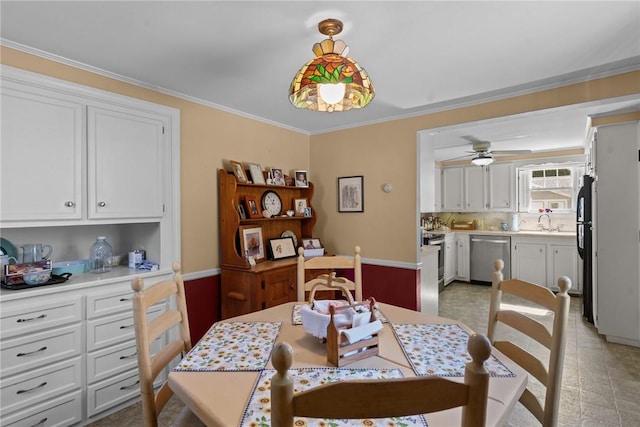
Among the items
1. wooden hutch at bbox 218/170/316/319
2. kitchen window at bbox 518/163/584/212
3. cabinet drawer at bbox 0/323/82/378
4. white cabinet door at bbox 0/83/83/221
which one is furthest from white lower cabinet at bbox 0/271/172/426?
kitchen window at bbox 518/163/584/212

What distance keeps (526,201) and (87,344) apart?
6.42 metres

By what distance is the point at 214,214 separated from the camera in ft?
9.94

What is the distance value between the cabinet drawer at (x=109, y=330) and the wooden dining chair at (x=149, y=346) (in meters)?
0.96

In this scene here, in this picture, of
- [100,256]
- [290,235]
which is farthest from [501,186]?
[100,256]

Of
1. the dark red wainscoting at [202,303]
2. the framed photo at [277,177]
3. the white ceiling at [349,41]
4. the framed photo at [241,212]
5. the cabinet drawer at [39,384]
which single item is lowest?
the cabinet drawer at [39,384]

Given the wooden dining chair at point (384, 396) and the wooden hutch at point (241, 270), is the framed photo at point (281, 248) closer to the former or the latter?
the wooden hutch at point (241, 270)

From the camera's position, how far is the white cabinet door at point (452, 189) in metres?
6.21

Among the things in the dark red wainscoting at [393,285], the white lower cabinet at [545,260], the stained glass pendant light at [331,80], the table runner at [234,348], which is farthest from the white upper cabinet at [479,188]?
the table runner at [234,348]

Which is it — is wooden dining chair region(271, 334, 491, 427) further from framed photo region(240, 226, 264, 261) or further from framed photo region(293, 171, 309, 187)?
framed photo region(293, 171, 309, 187)

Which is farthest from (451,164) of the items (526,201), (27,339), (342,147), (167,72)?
(27,339)

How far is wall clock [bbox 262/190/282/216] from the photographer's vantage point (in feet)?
11.2

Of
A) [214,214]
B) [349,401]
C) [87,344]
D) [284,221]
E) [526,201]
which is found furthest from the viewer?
[526,201]

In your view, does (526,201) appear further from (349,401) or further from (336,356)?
(349,401)

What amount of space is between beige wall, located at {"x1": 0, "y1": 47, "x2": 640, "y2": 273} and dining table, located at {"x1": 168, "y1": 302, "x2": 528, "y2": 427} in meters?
1.53
